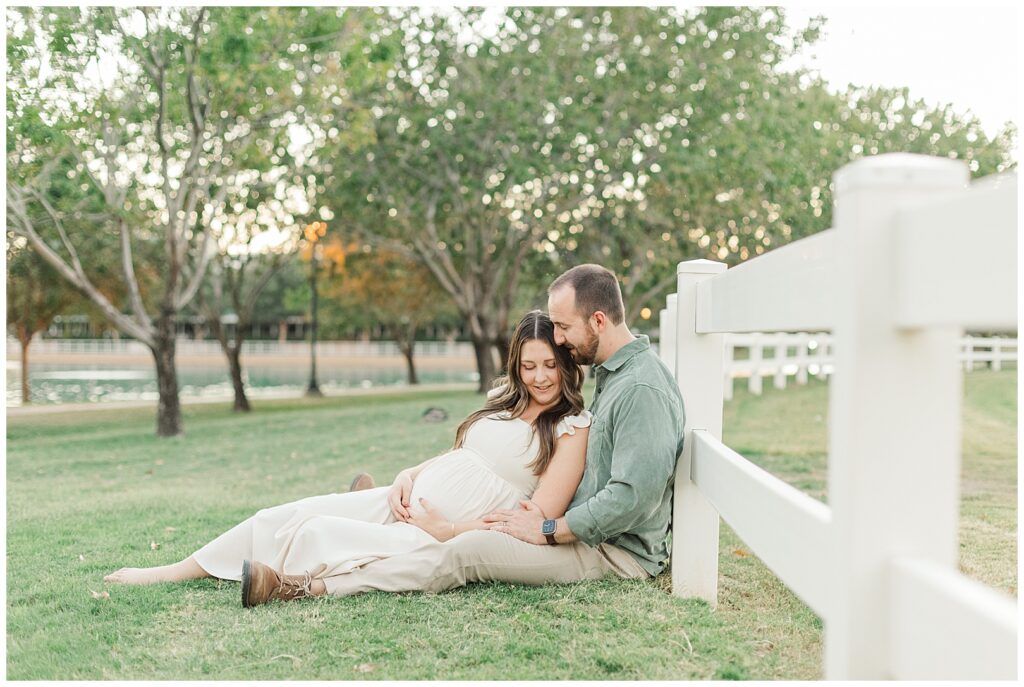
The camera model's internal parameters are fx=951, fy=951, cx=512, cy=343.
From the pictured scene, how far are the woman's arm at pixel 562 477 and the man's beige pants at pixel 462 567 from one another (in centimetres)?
20

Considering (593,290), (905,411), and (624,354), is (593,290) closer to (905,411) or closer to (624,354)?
(624,354)

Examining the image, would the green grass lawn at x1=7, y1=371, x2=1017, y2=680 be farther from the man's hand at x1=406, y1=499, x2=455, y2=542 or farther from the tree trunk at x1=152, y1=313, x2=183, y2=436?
the tree trunk at x1=152, y1=313, x2=183, y2=436

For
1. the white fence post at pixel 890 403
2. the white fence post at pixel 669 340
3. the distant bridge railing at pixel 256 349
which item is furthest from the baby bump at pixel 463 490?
the distant bridge railing at pixel 256 349

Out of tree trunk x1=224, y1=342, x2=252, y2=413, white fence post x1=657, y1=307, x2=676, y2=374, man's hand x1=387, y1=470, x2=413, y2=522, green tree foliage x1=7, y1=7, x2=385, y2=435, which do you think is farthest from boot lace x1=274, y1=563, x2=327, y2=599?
tree trunk x1=224, y1=342, x2=252, y2=413

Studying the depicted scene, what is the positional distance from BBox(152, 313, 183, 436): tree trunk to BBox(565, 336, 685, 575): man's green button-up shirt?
10977mm

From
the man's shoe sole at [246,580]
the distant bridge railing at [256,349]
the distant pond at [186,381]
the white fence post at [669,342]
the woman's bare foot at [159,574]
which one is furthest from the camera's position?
the distant bridge railing at [256,349]

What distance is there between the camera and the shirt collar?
157 inches

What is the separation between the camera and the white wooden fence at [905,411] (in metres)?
1.41

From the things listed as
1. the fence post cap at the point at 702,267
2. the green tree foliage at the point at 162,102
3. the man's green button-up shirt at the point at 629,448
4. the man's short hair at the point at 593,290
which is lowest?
the man's green button-up shirt at the point at 629,448

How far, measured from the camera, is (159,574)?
13.8ft

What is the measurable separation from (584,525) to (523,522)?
308mm

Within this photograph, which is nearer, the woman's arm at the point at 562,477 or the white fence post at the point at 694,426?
the white fence post at the point at 694,426

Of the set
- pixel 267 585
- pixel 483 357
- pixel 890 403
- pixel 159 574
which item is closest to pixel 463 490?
pixel 267 585

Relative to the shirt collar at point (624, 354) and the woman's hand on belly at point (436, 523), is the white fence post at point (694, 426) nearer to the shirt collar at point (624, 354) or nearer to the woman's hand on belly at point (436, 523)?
the shirt collar at point (624, 354)
